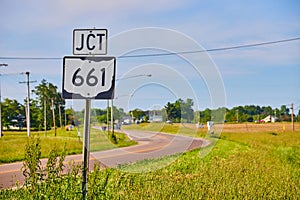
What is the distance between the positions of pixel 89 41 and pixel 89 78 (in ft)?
2.05

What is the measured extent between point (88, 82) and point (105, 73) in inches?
10.5

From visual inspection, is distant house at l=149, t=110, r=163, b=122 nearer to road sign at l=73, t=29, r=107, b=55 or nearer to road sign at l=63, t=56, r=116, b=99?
road sign at l=73, t=29, r=107, b=55

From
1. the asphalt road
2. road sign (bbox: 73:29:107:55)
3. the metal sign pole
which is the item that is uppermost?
road sign (bbox: 73:29:107:55)

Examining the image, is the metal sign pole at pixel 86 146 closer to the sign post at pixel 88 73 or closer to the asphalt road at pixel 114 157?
the sign post at pixel 88 73

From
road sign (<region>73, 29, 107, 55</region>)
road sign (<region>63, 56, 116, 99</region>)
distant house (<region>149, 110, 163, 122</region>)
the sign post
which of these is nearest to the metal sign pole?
the sign post

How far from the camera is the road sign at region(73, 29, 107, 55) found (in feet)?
20.8

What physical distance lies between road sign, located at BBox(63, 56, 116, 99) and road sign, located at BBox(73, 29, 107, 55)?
21cm

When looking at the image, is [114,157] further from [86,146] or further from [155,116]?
[86,146]

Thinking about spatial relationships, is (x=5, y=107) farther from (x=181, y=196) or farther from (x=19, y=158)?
(x=181, y=196)

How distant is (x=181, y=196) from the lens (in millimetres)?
7379

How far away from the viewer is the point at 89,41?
636 centimetres

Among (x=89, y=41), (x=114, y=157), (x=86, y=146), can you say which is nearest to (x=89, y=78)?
(x=89, y=41)

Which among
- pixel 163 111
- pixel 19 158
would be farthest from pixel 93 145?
pixel 163 111

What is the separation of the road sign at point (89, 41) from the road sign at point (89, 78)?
0.70 ft
